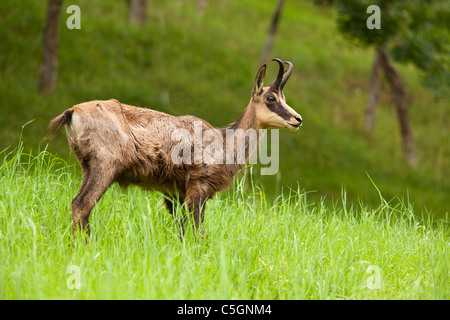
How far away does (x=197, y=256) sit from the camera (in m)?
5.63

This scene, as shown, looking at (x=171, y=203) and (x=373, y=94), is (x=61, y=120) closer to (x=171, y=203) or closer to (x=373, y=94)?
(x=171, y=203)

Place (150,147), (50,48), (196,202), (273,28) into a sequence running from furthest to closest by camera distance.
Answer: (273,28) → (50,48) → (196,202) → (150,147)

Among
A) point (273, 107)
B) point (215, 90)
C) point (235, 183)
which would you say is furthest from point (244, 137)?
point (215, 90)

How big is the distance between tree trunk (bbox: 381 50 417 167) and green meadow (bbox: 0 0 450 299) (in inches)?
21.5

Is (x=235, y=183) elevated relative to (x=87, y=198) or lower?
lower

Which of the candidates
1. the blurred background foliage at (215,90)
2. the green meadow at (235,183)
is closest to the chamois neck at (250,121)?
the green meadow at (235,183)

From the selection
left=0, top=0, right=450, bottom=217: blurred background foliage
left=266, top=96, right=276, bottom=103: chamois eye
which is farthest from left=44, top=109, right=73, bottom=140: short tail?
left=0, top=0, right=450, bottom=217: blurred background foliage

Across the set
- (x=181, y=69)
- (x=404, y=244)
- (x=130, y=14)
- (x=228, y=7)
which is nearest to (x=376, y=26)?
(x=181, y=69)

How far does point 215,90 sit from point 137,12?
4.42m

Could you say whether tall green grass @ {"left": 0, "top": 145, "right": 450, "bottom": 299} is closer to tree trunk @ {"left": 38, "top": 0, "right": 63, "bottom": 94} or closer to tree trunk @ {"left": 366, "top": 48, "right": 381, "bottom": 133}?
tree trunk @ {"left": 38, "top": 0, "right": 63, "bottom": 94}

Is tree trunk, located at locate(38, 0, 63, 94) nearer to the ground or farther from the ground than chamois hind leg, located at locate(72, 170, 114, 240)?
farther from the ground

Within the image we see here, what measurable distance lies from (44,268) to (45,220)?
120 cm

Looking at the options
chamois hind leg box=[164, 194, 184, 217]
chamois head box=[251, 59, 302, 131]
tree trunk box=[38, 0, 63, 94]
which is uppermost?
tree trunk box=[38, 0, 63, 94]

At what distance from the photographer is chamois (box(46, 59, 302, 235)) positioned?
18.4 ft
